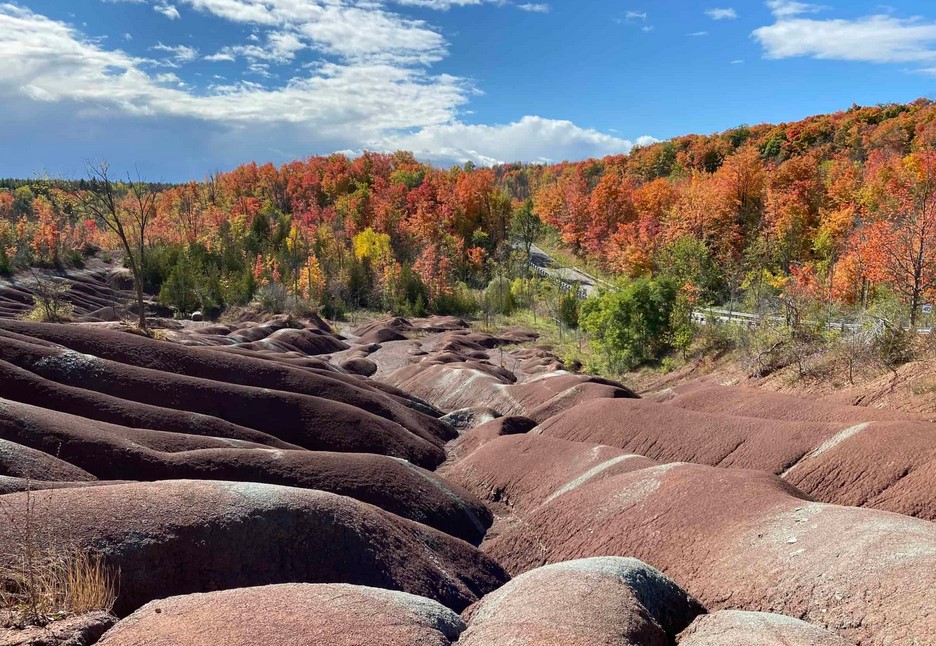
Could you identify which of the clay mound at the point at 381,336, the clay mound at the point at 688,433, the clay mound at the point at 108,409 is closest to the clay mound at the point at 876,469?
the clay mound at the point at 688,433

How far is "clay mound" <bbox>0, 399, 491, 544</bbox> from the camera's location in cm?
1450

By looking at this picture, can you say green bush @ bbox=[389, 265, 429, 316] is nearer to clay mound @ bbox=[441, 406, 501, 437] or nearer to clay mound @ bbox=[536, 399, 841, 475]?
clay mound @ bbox=[441, 406, 501, 437]

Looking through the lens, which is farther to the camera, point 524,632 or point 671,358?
point 671,358

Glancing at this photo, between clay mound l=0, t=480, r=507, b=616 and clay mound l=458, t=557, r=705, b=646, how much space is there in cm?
283

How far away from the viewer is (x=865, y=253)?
129 ft

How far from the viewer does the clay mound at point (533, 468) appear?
17.3 metres

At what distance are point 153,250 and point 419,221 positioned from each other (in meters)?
39.7

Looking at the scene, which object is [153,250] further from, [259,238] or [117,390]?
[117,390]

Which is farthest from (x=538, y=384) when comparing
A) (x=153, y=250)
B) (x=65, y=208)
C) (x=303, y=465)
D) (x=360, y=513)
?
(x=65, y=208)

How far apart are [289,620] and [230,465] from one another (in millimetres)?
8667

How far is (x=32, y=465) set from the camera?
12727mm

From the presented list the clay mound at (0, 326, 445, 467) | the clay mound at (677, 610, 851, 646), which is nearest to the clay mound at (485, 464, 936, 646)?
the clay mound at (677, 610, 851, 646)

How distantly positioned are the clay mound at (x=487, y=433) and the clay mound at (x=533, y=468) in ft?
5.49

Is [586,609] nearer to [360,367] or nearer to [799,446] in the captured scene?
[799,446]
